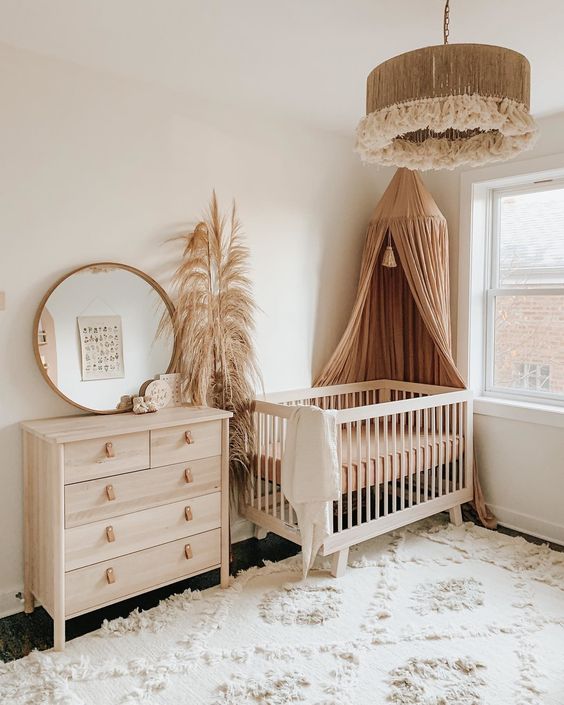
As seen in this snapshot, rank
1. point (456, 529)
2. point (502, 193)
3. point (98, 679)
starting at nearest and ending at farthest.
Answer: point (98, 679) < point (456, 529) < point (502, 193)

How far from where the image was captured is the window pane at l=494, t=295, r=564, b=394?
11.9ft

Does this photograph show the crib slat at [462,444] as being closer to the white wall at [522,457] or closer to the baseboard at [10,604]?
the white wall at [522,457]

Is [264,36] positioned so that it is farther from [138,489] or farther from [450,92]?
[138,489]

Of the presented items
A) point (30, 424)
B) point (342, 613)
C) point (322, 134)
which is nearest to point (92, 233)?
point (30, 424)

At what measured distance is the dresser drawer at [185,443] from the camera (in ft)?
8.67

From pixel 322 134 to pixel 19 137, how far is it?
6.15 feet

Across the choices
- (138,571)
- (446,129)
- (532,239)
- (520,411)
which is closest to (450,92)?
(446,129)

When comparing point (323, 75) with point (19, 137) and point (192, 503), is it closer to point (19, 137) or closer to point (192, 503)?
point (19, 137)

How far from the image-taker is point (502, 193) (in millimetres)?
3881

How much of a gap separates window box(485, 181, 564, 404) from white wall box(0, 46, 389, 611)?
0.93 m

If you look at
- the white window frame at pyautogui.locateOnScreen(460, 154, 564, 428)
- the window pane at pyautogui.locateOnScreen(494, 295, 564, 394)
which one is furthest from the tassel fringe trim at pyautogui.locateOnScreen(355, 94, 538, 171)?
the window pane at pyautogui.locateOnScreen(494, 295, 564, 394)

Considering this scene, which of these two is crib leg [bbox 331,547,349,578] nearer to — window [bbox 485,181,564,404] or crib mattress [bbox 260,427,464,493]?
crib mattress [bbox 260,427,464,493]

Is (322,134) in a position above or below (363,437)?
above

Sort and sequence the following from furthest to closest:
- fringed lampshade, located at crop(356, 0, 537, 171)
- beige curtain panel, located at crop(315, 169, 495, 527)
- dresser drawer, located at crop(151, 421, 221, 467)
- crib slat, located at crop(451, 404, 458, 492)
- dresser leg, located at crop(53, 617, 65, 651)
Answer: beige curtain panel, located at crop(315, 169, 495, 527), crib slat, located at crop(451, 404, 458, 492), dresser drawer, located at crop(151, 421, 221, 467), dresser leg, located at crop(53, 617, 65, 651), fringed lampshade, located at crop(356, 0, 537, 171)
